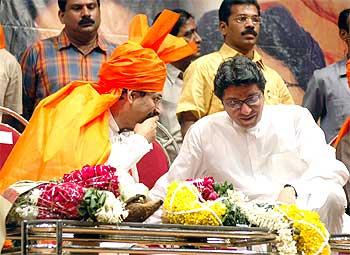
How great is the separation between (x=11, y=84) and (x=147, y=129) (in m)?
1.64

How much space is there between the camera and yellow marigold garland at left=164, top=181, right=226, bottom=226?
3.30 m

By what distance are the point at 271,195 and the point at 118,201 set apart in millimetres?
1713

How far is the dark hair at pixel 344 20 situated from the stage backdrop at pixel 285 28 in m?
0.24

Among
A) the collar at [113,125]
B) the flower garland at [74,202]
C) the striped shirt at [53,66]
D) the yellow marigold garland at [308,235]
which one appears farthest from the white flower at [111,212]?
the striped shirt at [53,66]

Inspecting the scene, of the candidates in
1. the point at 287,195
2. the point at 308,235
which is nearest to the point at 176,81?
the point at 287,195

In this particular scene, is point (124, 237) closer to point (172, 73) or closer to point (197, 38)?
point (172, 73)

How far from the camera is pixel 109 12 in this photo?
702cm

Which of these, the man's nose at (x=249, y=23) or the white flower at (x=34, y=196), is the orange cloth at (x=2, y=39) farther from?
the white flower at (x=34, y=196)

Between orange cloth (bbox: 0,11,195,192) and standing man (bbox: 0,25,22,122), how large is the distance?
1.23 m

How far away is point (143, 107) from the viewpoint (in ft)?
16.1

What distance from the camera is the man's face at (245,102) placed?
4777 mm

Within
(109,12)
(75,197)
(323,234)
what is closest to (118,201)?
(75,197)

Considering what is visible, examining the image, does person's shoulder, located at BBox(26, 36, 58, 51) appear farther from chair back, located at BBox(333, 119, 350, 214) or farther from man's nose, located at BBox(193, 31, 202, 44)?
chair back, located at BBox(333, 119, 350, 214)

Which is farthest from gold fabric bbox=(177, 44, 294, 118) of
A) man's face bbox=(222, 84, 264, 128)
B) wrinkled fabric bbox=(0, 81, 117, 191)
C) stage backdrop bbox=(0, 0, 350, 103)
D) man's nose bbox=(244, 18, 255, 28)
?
wrinkled fabric bbox=(0, 81, 117, 191)
